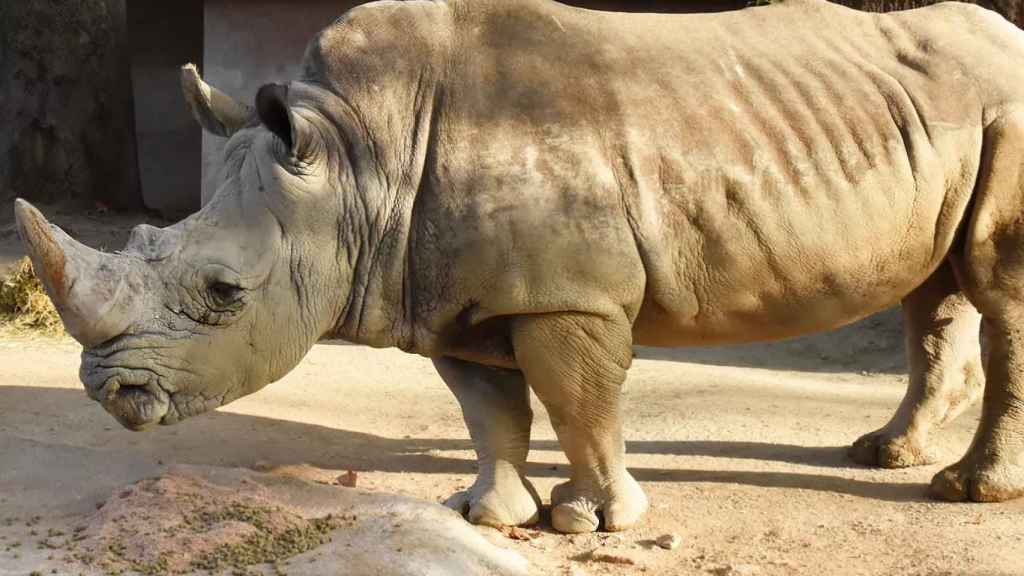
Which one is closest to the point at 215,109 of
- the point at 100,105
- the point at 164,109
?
the point at 164,109

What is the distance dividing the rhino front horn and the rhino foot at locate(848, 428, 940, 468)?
3742 millimetres

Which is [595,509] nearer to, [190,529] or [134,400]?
[190,529]

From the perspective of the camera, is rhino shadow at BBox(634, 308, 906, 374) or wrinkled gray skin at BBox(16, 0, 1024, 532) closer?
wrinkled gray skin at BBox(16, 0, 1024, 532)

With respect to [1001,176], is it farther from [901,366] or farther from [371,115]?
[901,366]

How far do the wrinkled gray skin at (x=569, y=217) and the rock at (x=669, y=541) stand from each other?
7.8 inches

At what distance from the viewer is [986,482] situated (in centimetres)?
570

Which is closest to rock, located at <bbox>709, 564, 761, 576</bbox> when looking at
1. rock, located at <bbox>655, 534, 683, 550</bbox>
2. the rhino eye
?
rock, located at <bbox>655, 534, 683, 550</bbox>

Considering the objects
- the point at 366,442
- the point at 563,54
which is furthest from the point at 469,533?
the point at 366,442

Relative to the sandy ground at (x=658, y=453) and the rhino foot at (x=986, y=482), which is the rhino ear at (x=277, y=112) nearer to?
the sandy ground at (x=658, y=453)

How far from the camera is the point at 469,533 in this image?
188 inches

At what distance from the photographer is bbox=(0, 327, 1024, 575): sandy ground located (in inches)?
203

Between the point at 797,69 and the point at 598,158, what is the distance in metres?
1.07

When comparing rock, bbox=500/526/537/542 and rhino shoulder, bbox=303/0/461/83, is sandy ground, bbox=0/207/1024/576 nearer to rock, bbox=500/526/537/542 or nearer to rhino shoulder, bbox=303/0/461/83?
rock, bbox=500/526/537/542

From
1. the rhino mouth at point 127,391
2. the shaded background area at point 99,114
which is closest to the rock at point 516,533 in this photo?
the rhino mouth at point 127,391
